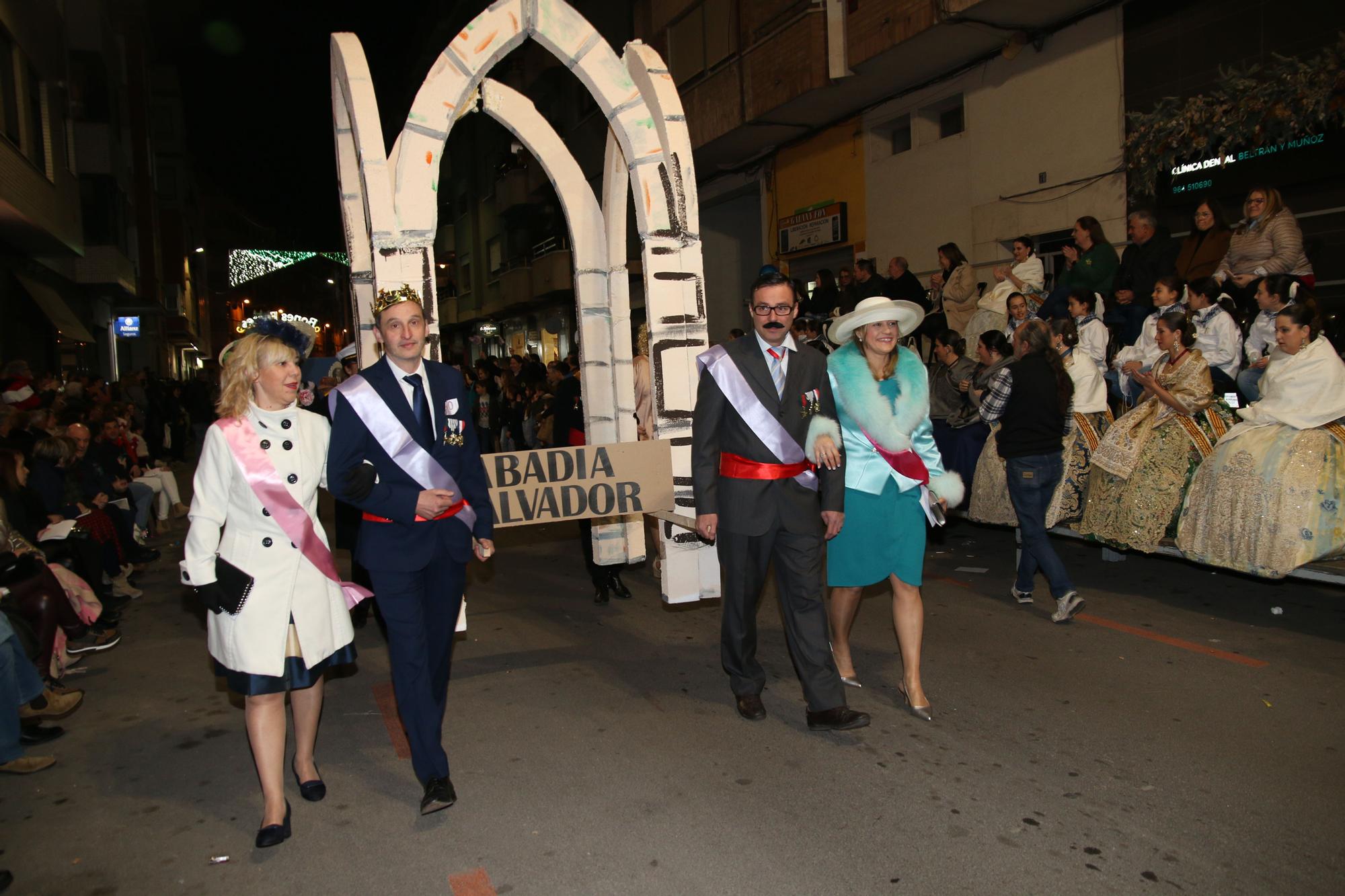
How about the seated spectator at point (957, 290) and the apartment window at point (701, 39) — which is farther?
the apartment window at point (701, 39)

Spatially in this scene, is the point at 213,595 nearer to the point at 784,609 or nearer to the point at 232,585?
the point at 232,585

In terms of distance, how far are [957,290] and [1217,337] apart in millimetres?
4821

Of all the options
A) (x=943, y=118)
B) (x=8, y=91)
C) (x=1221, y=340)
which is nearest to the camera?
(x=1221, y=340)

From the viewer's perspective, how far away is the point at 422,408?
412 centimetres

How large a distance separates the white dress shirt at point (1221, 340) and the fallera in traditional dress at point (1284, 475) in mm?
1470

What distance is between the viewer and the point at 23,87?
19078mm

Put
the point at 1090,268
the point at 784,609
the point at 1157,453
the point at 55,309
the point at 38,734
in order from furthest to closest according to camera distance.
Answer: the point at 55,309, the point at 1090,268, the point at 1157,453, the point at 38,734, the point at 784,609

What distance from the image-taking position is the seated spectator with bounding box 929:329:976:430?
9219 millimetres

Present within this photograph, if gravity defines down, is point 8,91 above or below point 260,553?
above

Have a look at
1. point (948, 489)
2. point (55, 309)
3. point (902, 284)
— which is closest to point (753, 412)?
point (948, 489)

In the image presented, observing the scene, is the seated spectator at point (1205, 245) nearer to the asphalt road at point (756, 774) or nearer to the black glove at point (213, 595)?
the asphalt road at point (756, 774)

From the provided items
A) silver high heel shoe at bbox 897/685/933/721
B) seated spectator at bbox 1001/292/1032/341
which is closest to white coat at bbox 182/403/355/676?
silver high heel shoe at bbox 897/685/933/721

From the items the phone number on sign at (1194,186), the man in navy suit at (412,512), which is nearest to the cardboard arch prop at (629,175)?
the man in navy suit at (412,512)

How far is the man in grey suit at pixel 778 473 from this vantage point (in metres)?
4.71
